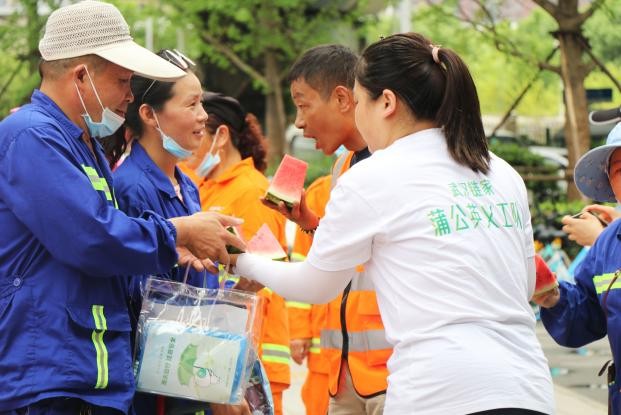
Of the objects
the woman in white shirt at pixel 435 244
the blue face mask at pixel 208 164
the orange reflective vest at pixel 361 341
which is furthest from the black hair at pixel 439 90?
the blue face mask at pixel 208 164

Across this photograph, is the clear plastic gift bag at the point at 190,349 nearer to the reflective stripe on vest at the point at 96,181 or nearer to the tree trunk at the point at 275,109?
the reflective stripe on vest at the point at 96,181

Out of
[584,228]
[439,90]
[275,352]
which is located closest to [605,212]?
[584,228]

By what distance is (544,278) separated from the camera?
4.06 metres

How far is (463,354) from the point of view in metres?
3.11

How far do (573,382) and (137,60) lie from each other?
7.24 meters

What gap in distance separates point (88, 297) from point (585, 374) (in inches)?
305

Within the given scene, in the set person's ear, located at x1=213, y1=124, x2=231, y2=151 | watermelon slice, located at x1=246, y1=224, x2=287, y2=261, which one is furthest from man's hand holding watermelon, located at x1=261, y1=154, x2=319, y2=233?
person's ear, located at x1=213, y1=124, x2=231, y2=151

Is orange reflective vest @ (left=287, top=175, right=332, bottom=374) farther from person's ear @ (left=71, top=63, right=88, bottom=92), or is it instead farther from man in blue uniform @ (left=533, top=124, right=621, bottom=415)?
person's ear @ (left=71, top=63, right=88, bottom=92)

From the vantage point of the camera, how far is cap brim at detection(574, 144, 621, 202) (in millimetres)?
4495

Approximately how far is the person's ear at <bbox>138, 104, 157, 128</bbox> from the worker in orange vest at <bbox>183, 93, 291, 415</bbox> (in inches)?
28.6

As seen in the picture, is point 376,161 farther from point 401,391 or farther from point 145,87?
point 145,87

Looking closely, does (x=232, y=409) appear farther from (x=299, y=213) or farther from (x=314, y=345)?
(x=314, y=345)

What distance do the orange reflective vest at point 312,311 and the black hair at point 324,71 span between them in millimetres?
483

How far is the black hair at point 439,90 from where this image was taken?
3391 mm
